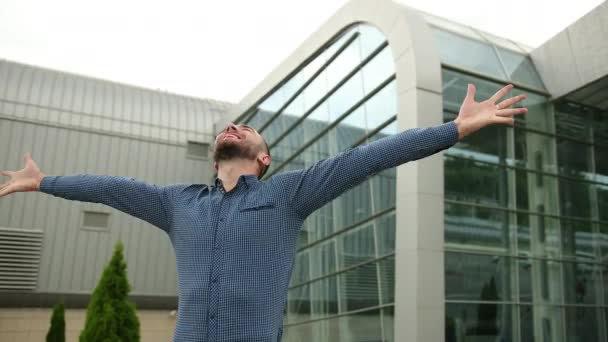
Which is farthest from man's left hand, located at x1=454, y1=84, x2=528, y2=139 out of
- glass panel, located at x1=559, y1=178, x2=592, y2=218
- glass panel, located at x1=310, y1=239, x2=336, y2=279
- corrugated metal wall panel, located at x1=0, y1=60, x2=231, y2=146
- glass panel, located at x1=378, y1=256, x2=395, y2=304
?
corrugated metal wall panel, located at x1=0, y1=60, x2=231, y2=146

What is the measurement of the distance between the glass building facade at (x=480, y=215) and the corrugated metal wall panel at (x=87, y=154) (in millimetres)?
6454

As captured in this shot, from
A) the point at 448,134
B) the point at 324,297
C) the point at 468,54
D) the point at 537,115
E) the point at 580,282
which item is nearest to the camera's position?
the point at 448,134

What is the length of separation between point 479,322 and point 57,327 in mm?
10799

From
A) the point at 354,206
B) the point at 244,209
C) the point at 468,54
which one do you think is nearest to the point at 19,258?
the point at 354,206

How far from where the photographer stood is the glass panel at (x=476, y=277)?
366 inches

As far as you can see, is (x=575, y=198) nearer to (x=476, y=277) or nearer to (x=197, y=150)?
(x=476, y=277)

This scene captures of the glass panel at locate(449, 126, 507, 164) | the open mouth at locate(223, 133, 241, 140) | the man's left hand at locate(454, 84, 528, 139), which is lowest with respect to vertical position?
the open mouth at locate(223, 133, 241, 140)

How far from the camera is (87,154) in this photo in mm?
16938

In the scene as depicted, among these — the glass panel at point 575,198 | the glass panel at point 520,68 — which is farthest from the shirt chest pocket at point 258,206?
the glass panel at point 575,198

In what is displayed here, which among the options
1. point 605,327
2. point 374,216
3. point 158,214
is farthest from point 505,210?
point 158,214

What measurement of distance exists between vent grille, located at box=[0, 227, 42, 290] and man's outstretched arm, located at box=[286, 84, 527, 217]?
602 inches

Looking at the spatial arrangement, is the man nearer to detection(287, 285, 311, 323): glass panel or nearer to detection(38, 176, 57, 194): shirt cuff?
detection(38, 176, 57, 194): shirt cuff

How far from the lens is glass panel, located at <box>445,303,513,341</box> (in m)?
9.18

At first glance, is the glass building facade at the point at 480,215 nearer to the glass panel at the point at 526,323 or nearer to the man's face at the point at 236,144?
the glass panel at the point at 526,323
